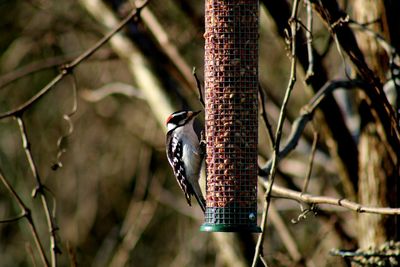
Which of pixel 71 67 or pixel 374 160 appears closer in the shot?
pixel 71 67

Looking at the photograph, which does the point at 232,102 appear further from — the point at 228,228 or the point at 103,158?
the point at 103,158

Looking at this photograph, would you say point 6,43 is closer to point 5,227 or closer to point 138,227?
point 5,227

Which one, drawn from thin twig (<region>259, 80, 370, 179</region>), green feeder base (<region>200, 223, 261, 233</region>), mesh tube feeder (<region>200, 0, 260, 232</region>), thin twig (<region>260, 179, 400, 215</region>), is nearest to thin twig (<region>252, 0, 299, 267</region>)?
thin twig (<region>260, 179, 400, 215</region>)

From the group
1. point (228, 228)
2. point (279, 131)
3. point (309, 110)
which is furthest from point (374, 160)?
point (279, 131)

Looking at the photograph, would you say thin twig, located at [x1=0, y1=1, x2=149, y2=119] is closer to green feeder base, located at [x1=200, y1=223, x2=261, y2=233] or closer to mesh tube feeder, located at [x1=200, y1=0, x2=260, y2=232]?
mesh tube feeder, located at [x1=200, y1=0, x2=260, y2=232]

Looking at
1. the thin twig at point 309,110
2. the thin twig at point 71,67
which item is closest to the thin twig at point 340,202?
the thin twig at point 309,110

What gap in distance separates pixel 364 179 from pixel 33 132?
8.36 metres

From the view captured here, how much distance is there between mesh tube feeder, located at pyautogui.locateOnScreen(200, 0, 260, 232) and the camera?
16.1 feet

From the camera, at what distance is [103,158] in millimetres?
13211

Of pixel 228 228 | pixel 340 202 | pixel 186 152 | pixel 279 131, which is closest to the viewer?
pixel 340 202

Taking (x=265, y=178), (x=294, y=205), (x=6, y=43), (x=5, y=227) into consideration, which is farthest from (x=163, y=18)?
(x=5, y=227)

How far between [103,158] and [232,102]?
27.8 feet

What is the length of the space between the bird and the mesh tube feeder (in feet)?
2.92

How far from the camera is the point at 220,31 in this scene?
16.3 feet
